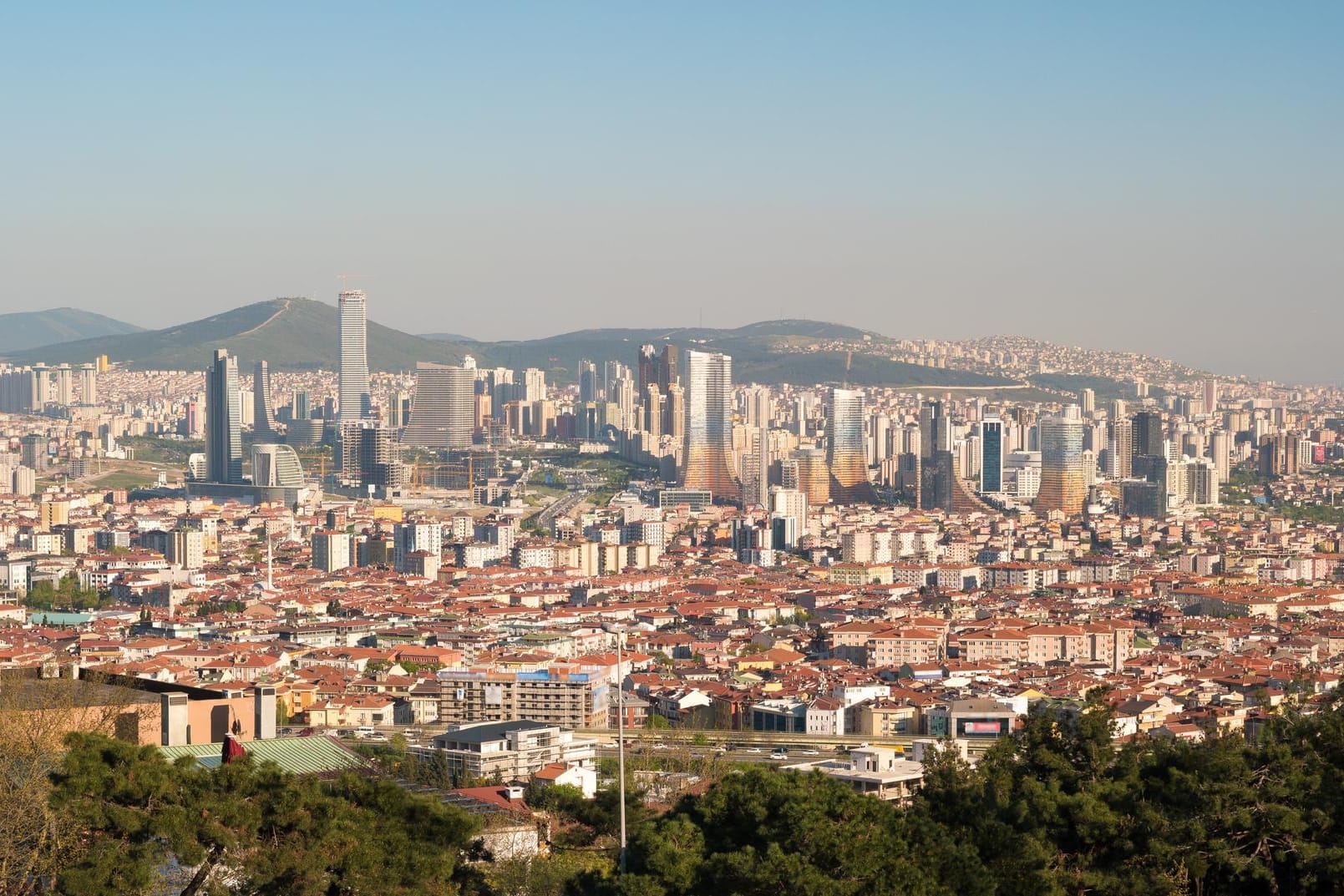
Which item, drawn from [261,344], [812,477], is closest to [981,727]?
[812,477]

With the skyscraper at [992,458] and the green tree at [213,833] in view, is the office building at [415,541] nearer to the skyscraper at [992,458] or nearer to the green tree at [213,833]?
the skyscraper at [992,458]

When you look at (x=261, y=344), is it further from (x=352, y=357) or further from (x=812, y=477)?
(x=812, y=477)

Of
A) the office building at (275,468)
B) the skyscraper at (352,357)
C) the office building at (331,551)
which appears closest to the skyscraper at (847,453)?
the office building at (275,468)

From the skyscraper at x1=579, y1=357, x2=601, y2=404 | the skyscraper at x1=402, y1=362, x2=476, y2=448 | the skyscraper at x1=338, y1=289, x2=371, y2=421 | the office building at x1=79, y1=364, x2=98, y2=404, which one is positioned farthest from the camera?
the skyscraper at x1=579, y1=357, x2=601, y2=404

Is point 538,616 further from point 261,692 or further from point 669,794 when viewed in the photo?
point 261,692

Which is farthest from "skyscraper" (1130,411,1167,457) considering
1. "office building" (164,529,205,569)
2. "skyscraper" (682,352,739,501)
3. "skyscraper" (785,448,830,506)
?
"office building" (164,529,205,569)

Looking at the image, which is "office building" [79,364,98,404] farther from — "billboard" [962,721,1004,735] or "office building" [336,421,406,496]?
"billboard" [962,721,1004,735]

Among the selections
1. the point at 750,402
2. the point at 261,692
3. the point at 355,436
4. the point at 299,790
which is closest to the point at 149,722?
the point at 261,692
